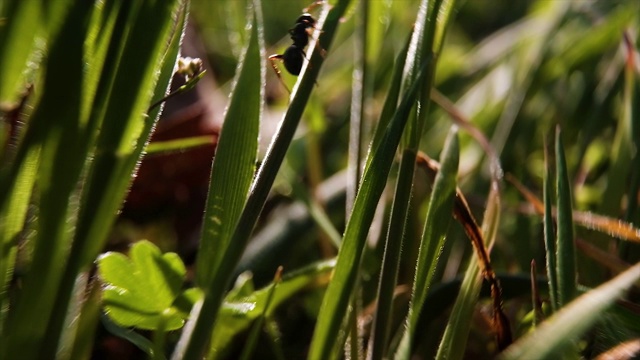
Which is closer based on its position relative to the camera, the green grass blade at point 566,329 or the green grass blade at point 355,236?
the green grass blade at point 566,329

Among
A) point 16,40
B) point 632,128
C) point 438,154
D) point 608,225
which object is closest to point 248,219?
point 16,40

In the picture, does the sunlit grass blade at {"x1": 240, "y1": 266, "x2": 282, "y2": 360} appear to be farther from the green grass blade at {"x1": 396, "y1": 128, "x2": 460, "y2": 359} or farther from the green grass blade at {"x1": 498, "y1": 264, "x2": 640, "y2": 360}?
the green grass blade at {"x1": 498, "y1": 264, "x2": 640, "y2": 360}

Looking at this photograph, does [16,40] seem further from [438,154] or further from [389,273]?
[438,154]

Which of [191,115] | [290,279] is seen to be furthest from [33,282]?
[191,115]

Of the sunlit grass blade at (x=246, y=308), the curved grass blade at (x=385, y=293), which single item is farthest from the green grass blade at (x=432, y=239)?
the sunlit grass blade at (x=246, y=308)

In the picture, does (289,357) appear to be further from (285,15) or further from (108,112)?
(285,15)

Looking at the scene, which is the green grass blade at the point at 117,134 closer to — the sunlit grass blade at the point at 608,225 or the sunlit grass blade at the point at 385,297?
the sunlit grass blade at the point at 385,297
